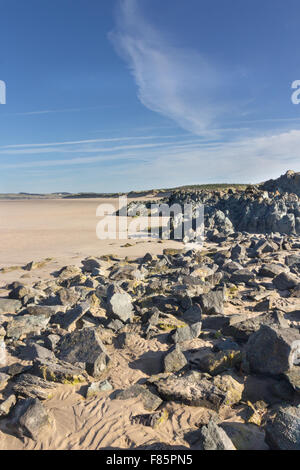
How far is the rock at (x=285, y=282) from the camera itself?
10578mm

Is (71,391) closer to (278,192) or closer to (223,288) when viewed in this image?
(223,288)

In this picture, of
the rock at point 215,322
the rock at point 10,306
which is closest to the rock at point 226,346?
the rock at point 215,322

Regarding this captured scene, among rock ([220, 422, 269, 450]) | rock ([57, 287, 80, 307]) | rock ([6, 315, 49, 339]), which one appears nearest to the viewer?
rock ([220, 422, 269, 450])

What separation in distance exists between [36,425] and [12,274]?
1006 cm

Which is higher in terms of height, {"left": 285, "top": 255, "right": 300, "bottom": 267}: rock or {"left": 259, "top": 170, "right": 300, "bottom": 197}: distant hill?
{"left": 259, "top": 170, "right": 300, "bottom": 197}: distant hill

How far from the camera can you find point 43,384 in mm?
5227

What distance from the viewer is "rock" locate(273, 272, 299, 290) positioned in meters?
10.6

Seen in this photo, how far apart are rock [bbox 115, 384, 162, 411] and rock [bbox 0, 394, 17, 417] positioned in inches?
65.7

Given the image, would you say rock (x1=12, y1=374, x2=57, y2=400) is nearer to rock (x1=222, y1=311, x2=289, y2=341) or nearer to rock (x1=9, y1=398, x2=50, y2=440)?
rock (x1=9, y1=398, x2=50, y2=440)

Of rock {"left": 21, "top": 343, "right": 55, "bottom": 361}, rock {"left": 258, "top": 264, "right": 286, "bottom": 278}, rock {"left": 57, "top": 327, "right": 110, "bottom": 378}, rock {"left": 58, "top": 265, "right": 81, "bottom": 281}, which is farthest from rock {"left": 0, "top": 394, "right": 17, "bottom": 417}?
rock {"left": 258, "top": 264, "right": 286, "bottom": 278}

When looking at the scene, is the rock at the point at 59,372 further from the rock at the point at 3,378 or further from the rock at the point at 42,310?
the rock at the point at 42,310

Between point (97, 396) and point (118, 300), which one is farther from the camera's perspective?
point (118, 300)

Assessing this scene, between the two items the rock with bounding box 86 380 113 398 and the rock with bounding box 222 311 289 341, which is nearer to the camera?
the rock with bounding box 86 380 113 398
